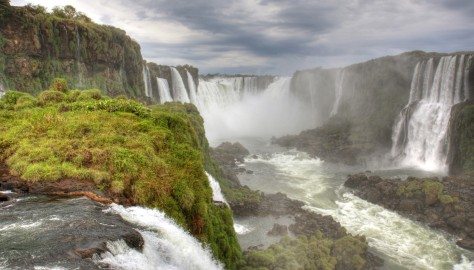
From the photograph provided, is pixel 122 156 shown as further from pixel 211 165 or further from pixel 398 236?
pixel 398 236

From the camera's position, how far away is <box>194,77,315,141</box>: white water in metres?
77.5

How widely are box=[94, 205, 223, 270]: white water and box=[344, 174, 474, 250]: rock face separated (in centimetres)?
2309

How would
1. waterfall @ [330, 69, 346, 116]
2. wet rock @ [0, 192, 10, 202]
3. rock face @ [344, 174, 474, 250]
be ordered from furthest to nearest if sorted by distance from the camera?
waterfall @ [330, 69, 346, 116] < rock face @ [344, 174, 474, 250] < wet rock @ [0, 192, 10, 202]

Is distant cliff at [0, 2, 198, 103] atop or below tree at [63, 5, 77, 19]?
below

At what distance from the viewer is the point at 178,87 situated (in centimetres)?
6531

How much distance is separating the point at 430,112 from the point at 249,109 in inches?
1845

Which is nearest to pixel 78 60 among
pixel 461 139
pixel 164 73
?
pixel 164 73

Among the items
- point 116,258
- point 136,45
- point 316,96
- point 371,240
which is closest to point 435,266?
point 371,240

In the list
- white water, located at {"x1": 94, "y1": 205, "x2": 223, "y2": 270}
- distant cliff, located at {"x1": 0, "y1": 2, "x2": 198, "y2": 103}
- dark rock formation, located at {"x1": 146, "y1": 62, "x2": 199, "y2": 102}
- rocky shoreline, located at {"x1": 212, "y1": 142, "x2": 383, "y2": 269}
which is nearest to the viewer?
white water, located at {"x1": 94, "y1": 205, "x2": 223, "y2": 270}

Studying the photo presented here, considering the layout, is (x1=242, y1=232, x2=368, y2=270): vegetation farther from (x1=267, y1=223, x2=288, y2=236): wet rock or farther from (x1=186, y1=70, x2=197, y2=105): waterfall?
(x1=186, y1=70, x2=197, y2=105): waterfall

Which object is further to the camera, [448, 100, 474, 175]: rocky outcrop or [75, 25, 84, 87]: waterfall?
[75, 25, 84, 87]: waterfall

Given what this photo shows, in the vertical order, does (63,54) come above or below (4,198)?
above

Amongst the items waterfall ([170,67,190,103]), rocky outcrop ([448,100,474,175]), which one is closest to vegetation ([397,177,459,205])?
rocky outcrop ([448,100,474,175])

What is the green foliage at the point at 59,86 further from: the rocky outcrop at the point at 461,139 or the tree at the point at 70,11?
the rocky outcrop at the point at 461,139
